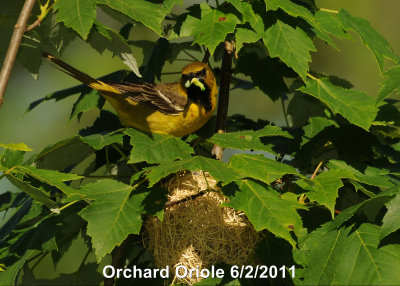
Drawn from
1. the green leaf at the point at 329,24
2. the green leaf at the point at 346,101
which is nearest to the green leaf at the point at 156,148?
the green leaf at the point at 346,101

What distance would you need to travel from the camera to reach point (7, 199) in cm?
317

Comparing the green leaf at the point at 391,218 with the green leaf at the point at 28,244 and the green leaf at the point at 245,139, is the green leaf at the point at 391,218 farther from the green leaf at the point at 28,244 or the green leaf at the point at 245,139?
the green leaf at the point at 28,244

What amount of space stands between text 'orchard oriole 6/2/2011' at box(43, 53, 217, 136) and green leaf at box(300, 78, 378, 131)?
741 millimetres

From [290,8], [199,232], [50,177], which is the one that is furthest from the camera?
[199,232]

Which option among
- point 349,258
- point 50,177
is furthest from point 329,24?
point 50,177

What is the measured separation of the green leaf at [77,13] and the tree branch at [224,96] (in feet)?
3.20

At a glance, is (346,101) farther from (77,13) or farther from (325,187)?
(77,13)

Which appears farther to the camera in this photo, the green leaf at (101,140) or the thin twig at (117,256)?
the thin twig at (117,256)

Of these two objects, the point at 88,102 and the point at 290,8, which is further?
the point at 88,102

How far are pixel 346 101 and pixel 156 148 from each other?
0.87 metres

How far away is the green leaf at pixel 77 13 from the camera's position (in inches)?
94.8

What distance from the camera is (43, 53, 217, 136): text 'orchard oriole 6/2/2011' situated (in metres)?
3.34

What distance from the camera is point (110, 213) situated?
8.70ft

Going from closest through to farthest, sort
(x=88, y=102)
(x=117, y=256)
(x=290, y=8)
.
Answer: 1. (x=290, y=8)
2. (x=117, y=256)
3. (x=88, y=102)
